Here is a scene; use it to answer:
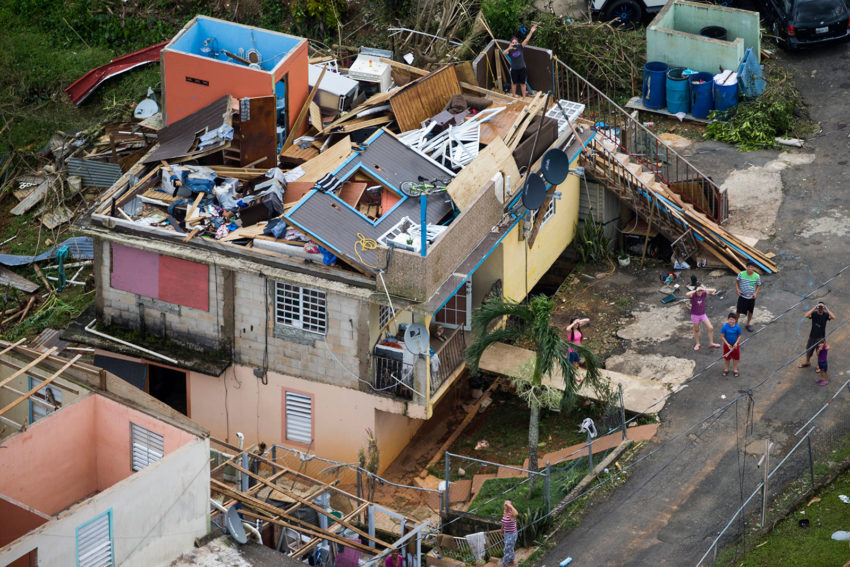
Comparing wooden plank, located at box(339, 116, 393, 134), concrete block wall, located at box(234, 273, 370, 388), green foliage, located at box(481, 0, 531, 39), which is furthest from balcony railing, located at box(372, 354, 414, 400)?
green foliage, located at box(481, 0, 531, 39)

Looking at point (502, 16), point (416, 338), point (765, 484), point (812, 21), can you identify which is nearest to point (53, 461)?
point (416, 338)

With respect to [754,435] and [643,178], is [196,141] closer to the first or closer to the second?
[643,178]

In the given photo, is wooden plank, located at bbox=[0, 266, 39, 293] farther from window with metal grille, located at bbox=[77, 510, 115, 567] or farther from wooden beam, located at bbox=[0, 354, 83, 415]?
window with metal grille, located at bbox=[77, 510, 115, 567]

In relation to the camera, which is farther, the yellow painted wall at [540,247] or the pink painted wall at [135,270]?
the yellow painted wall at [540,247]

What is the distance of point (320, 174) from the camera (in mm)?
33281

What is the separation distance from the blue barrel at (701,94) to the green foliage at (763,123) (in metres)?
0.35

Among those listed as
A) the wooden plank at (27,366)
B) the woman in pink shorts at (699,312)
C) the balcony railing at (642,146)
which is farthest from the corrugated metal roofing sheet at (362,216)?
the balcony railing at (642,146)

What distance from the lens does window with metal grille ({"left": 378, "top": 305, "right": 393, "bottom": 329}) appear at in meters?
31.3

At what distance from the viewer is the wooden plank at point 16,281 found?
40906 mm

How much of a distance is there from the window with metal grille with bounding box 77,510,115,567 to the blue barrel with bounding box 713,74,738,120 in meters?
23.0

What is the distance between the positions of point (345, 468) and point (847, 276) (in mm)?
12774

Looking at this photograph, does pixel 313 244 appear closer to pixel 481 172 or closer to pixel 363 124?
pixel 481 172

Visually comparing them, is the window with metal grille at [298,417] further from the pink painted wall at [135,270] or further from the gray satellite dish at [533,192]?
the gray satellite dish at [533,192]

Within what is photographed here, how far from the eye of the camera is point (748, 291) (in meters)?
33.0
